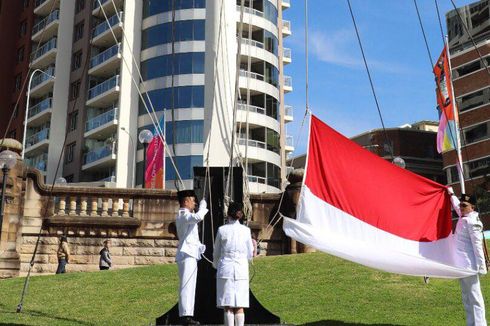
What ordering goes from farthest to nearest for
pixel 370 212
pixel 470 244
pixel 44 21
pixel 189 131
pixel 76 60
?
pixel 44 21 → pixel 76 60 → pixel 189 131 → pixel 470 244 → pixel 370 212

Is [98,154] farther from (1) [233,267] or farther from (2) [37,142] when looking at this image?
(1) [233,267]

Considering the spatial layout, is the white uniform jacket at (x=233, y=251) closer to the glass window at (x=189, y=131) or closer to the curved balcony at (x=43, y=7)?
the glass window at (x=189, y=131)

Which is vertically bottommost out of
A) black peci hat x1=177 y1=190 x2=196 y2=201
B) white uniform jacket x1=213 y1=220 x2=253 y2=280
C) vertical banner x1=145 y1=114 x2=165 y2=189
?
white uniform jacket x1=213 y1=220 x2=253 y2=280

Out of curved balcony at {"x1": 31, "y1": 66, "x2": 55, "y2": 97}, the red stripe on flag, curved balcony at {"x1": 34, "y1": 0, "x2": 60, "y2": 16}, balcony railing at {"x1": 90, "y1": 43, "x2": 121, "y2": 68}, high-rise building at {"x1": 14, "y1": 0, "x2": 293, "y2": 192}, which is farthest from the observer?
curved balcony at {"x1": 34, "y1": 0, "x2": 60, "y2": 16}

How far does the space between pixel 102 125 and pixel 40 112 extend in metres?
10.4

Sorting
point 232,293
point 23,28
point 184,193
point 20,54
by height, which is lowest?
point 232,293

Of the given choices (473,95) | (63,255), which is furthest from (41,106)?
(63,255)

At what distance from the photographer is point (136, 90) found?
57750 mm

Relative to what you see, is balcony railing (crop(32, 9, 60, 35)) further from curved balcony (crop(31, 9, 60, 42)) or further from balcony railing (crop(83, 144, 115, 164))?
balcony railing (crop(83, 144, 115, 164))

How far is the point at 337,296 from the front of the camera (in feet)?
45.7

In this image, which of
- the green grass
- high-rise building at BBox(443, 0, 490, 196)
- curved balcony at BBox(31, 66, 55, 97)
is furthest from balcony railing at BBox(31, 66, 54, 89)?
the green grass

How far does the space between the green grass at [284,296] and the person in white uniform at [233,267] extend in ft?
10.5

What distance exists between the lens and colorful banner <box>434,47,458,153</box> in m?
24.8

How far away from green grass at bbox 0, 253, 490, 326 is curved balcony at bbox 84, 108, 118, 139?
40171 mm
